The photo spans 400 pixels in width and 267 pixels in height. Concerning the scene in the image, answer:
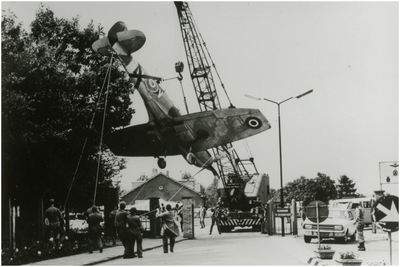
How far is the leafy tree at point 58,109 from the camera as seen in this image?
2039cm

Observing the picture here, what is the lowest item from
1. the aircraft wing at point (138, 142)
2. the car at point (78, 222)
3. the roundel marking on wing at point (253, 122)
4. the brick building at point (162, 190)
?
the car at point (78, 222)

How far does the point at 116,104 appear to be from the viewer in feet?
73.5

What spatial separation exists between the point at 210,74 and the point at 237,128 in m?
2.68

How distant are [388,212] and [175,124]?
8.69 metres

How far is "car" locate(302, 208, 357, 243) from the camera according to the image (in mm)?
23250

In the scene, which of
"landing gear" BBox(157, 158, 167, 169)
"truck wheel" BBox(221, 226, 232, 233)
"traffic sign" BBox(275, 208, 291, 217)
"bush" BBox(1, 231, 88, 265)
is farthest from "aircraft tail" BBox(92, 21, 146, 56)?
"truck wheel" BBox(221, 226, 232, 233)

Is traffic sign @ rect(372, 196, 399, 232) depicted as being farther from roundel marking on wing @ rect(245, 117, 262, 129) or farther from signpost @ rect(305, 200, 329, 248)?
roundel marking on wing @ rect(245, 117, 262, 129)

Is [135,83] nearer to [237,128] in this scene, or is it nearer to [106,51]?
[106,51]

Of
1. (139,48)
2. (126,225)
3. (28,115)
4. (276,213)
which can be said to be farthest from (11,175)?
(276,213)

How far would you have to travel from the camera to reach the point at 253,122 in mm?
20922

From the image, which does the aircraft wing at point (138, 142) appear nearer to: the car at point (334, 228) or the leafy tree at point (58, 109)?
the leafy tree at point (58, 109)

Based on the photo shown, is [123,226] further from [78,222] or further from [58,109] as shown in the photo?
[78,222]

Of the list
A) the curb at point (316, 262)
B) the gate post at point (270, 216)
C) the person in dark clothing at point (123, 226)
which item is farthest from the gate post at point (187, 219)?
the curb at point (316, 262)

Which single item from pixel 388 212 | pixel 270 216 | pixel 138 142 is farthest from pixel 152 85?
pixel 270 216
